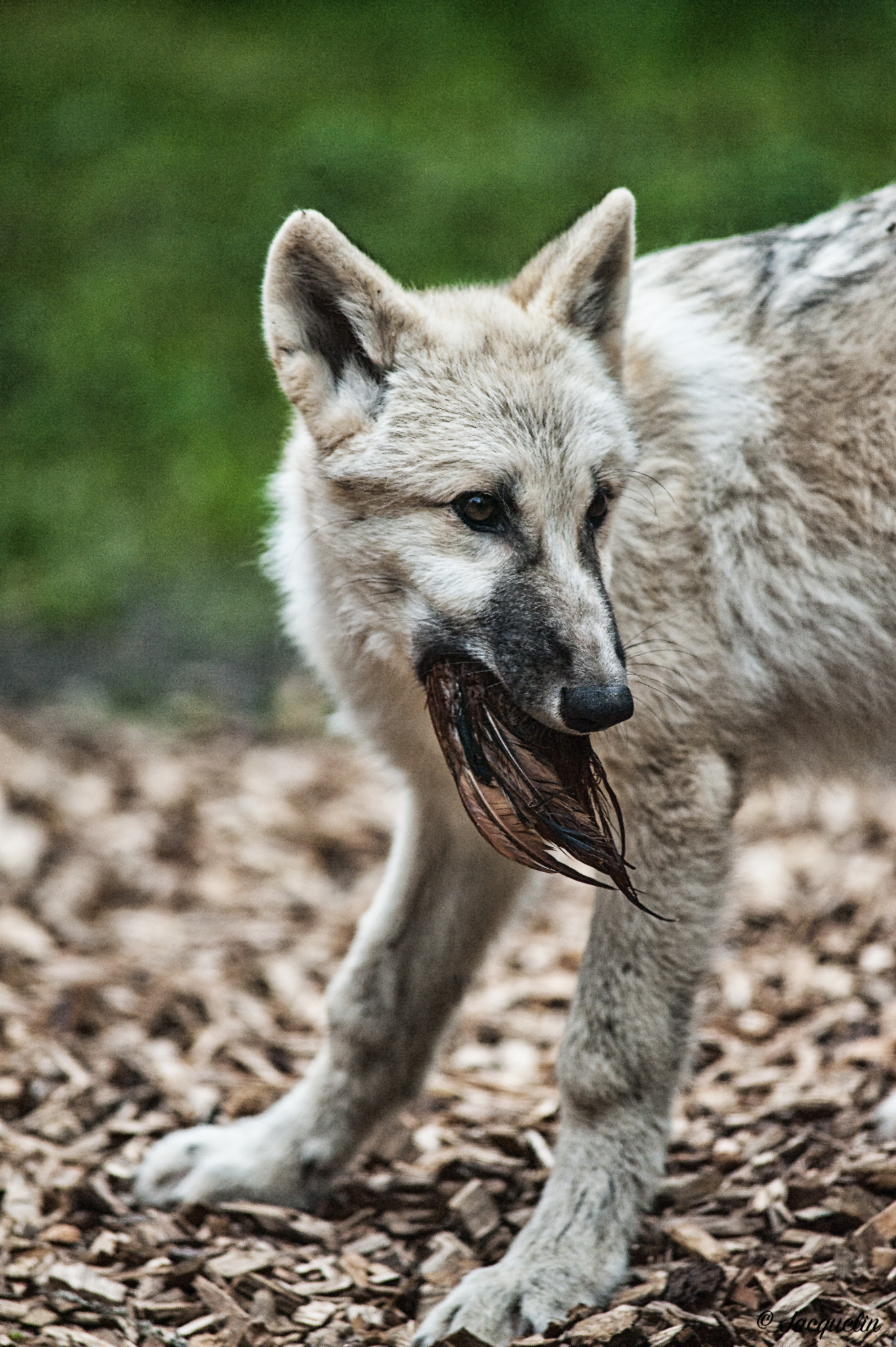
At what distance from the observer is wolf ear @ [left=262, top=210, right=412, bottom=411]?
355 centimetres

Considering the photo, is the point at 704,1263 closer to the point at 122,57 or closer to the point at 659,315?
the point at 659,315

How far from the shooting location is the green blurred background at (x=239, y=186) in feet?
29.2

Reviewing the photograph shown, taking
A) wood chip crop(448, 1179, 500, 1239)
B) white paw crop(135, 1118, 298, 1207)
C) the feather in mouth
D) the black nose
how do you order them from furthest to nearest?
1. white paw crop(135, 1118, 298, 1207)
2. wood chip crop(448, 1179, 500, 1239)
3. the feather in mouth
4. the black nose

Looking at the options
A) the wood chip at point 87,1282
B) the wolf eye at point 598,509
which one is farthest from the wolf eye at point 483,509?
the wood chip at point 87,1282

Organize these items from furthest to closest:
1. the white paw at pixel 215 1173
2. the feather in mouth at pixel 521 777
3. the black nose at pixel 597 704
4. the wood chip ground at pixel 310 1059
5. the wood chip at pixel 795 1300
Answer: the white paw at pixel 215 1173 < the wood chip ground at pixel 310 1059 < the feather in mouth at pixel 521 777 < the wood chip at pixel 795 1300 < the black nose at pixel 597 704

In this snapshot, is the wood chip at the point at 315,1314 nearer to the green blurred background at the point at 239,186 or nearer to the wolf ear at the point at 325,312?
the wolf ear at the point at 325,312

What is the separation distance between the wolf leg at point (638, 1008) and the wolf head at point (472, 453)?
0.64 metres

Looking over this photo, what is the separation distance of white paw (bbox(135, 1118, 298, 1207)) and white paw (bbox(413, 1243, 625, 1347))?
0.78 meters

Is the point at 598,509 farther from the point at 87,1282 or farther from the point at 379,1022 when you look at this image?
the point at 87,1282

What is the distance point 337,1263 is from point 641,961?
1.16m

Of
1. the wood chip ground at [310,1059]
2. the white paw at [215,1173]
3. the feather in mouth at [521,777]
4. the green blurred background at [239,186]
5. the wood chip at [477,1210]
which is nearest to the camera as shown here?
the feather in mouth at [521,777]

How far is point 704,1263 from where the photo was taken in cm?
359

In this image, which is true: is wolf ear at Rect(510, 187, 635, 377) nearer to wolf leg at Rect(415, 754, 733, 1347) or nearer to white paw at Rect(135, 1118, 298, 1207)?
wolf leg at Rect(415, 754, 733, 1347)

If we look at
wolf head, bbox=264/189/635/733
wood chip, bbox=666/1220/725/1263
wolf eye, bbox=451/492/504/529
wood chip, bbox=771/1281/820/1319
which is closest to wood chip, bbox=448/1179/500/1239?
wood chip, bbox=666/1220/725/1263
